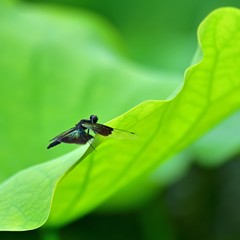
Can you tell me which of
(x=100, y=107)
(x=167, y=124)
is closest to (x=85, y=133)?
(x=167, y=124)

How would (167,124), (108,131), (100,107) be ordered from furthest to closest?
(100,107), (167,124), (108,131)

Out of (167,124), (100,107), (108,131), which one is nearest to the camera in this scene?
(108,131)

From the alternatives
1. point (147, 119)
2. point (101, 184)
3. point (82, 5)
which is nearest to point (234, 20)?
point (147, 119)

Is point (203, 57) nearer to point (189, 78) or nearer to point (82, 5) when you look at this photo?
point (189, 78)

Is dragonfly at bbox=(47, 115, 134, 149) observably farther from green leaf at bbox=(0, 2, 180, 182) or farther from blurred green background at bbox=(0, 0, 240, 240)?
green leaf at bbox=(0, 2, 180, 182)

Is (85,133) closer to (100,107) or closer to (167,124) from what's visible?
(167,124)

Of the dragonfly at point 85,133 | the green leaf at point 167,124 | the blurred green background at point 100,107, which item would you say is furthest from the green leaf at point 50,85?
the dragonfly at point 85,133

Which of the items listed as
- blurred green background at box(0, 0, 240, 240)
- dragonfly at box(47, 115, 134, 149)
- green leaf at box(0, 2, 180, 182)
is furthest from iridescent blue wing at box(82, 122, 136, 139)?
green leaf at box(0, 2, 180, 182)

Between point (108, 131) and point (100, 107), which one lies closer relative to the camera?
point (108, 131)

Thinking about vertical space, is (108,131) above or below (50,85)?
below
